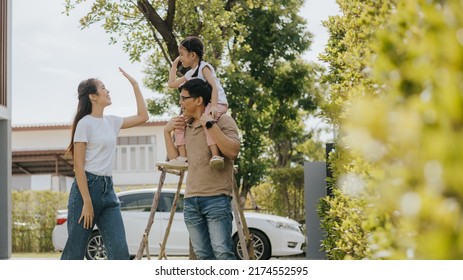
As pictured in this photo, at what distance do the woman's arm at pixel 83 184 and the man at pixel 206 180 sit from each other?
681 millimetres

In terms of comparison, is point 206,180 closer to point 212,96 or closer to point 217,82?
point 212,96

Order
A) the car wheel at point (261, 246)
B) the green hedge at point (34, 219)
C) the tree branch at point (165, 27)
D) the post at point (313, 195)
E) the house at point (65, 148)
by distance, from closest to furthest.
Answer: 1. the tree branch at point (165, 27)
2. the post at point (313, 195)
3. the car wheel at point (261, 246)
4. the green hedge at point (34, 219)
5. the house at point (65, 148)

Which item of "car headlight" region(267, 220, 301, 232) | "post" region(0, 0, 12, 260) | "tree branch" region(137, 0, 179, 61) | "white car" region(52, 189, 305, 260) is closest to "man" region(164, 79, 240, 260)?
"tree branch" region(137, 0, 179, 61)

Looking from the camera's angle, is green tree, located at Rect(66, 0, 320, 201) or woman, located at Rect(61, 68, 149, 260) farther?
green tree, located at Rect(66, 0, 320, 201)

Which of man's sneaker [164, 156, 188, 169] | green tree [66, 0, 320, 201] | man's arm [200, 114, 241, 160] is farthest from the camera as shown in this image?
green tree [66, 0, 320, 201]

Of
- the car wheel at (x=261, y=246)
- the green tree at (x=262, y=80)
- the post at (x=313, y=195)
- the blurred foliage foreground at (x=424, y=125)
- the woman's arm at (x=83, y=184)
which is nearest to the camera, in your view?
the blurred foliage foreground at (x=424, y=125)

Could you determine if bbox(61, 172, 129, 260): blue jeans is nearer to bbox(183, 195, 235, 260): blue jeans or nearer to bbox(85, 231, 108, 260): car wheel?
bbox(183, 195, 235, 260): blue jeans

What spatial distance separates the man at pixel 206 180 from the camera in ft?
15.8

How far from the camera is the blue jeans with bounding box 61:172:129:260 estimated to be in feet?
17.2

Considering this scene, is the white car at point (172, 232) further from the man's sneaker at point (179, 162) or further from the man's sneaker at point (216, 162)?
the man's sneaker at point (216, 162)

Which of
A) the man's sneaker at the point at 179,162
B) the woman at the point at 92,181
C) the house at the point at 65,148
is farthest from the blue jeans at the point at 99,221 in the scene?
the house at the point at 65,148

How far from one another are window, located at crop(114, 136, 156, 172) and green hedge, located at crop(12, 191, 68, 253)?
11.8 metres
